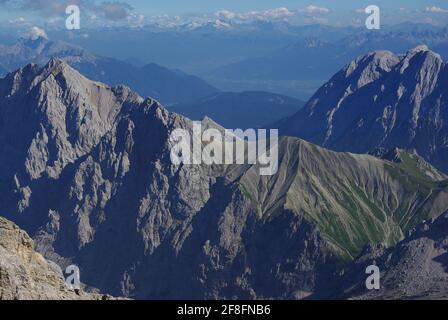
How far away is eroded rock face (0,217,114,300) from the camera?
64375 mm

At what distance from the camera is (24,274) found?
6781 centimetres

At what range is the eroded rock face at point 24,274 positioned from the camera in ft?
211
